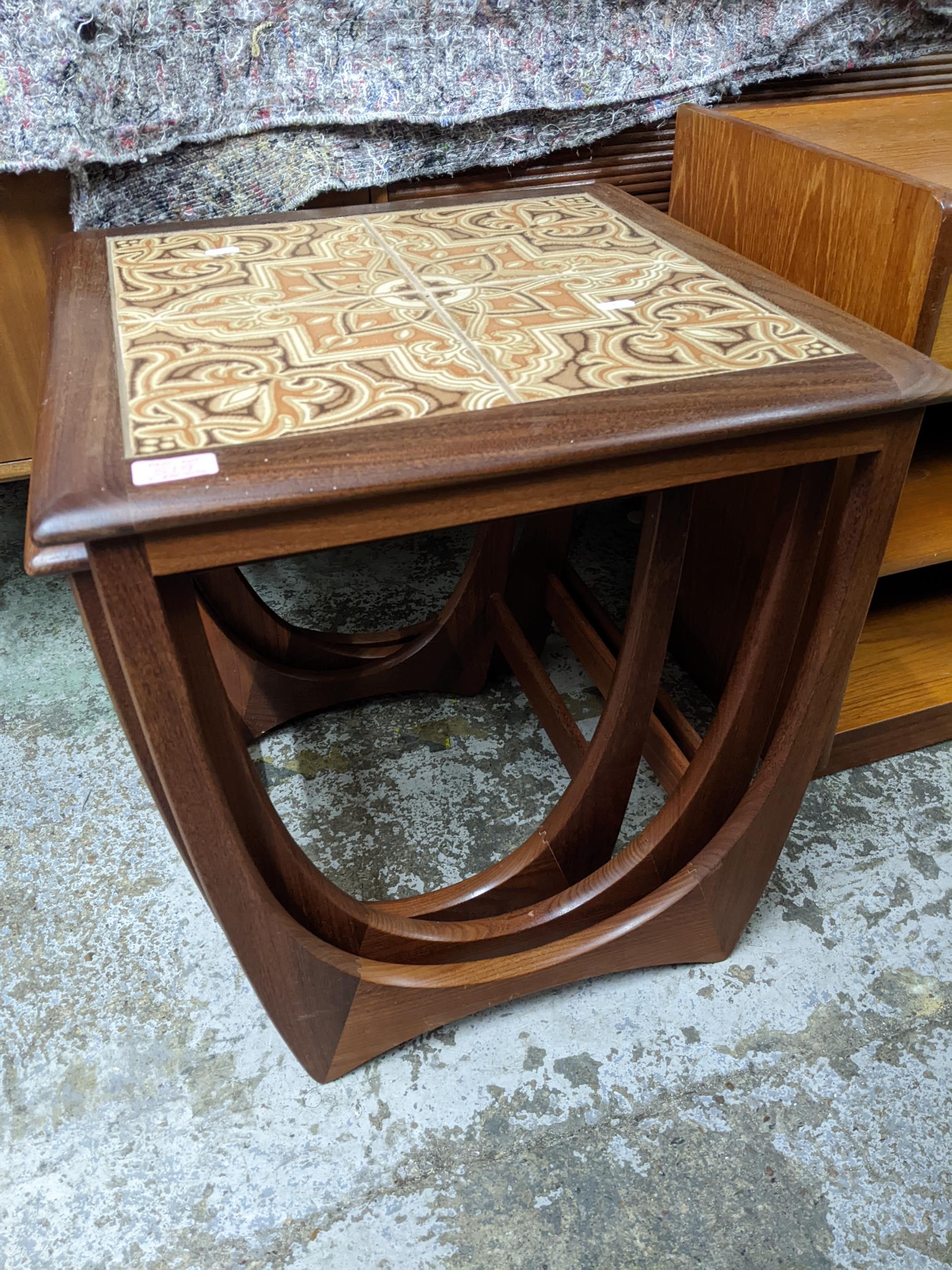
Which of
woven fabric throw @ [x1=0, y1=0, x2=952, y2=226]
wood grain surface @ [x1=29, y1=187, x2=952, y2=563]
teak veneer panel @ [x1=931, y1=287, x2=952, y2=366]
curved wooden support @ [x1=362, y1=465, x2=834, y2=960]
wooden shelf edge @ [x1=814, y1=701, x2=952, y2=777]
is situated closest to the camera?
wood grain surface @ [x1=29, y1=187, x2=952, y2=563]

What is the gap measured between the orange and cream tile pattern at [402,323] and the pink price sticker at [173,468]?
2 centimetres

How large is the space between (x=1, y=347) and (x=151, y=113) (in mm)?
325

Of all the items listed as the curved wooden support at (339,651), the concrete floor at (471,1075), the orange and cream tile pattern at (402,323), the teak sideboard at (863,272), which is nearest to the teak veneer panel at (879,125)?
the teak sideboard at (863,272)

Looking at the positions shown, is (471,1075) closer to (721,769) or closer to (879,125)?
(721,769)

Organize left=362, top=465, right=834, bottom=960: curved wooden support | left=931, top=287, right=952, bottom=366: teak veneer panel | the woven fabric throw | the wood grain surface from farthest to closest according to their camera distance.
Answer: the woven fabric throw
left=931, top=287, right=952, bottom=366: teak veneer panel
left=362, top=465, right=834, bottom=960: curved wooden support
the wood grain surface

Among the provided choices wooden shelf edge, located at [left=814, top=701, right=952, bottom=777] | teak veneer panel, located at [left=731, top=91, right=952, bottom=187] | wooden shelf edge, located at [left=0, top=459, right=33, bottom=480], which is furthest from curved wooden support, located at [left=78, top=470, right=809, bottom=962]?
wooden shelf edge, located at [left=0, top=459, right=33, bottom=480]

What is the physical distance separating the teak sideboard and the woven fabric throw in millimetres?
143

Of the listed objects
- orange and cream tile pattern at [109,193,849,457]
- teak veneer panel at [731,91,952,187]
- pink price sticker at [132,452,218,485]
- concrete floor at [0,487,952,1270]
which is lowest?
concrete floor at [0,487,952,1270]

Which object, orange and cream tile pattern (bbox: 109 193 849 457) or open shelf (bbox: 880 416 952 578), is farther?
open shelf (bbox: 880 416 952 578)

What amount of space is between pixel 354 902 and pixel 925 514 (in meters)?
0.77

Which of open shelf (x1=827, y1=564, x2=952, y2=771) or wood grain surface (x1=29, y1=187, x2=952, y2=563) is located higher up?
wood grain surface (x1=29, y1=187, x2=952, y2=563)

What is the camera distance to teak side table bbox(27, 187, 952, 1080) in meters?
0.57

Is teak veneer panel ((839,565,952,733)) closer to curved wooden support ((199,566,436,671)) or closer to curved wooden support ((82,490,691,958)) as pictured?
curved wooden support ((82,490,691,958))

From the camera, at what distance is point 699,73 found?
1.22m
